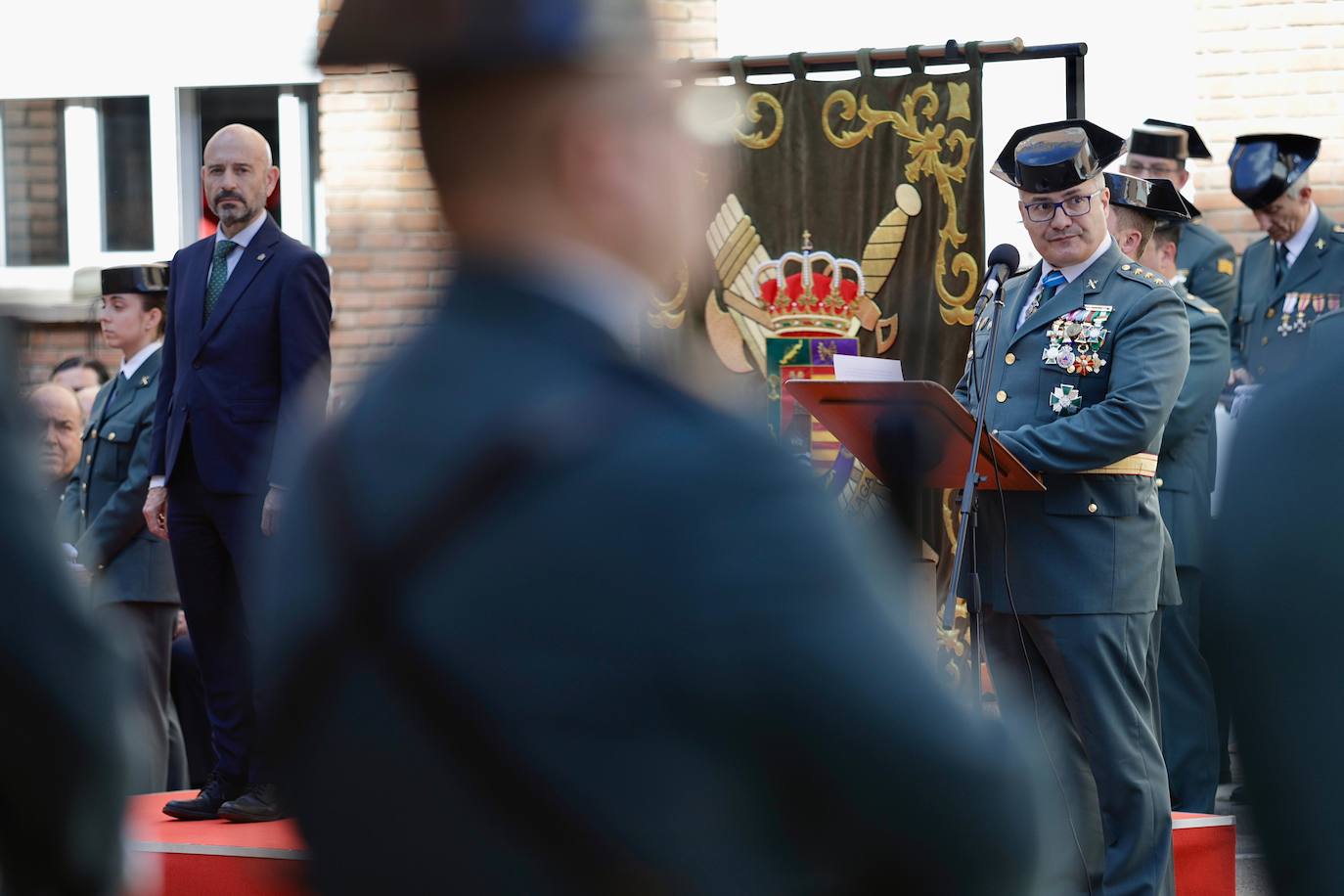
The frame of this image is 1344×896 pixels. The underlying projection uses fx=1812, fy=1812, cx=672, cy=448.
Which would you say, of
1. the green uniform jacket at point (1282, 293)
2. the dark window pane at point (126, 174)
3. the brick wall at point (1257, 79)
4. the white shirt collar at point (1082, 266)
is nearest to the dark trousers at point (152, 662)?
the white shirt collar at point (1082, 266)

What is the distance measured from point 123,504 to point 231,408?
1.14m

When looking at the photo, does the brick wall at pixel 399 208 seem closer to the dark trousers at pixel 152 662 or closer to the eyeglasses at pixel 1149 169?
the dark trousers at pixel 152 662

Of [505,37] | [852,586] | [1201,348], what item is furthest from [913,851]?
[1201,348]

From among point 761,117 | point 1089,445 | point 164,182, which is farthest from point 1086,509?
point 164,182

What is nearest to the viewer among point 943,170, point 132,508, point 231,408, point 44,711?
point 44,711

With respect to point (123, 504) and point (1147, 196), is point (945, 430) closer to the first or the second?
point (1147, 196)

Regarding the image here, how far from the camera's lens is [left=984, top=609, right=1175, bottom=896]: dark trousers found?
4531 mm

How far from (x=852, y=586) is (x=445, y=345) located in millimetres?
314

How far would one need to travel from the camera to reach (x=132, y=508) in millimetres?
6059

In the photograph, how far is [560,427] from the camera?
1.07 meters

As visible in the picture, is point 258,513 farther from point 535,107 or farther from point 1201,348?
point 535,107

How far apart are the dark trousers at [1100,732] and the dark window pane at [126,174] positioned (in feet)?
26.9

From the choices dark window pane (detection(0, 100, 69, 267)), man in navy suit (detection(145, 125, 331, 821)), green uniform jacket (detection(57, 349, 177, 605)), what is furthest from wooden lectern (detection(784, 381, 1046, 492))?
dark window pane (detection(0, 100, 69, 267))

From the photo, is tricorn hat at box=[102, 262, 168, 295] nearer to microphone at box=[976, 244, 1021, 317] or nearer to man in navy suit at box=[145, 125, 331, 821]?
man in navy suit at box=[145, 125, 331, 821]
